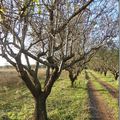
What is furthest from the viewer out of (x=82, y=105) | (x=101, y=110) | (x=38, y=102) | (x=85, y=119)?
(x=82, y=105)

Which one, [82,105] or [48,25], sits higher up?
[48,25]

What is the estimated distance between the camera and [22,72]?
14266mm

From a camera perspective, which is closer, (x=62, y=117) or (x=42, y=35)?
(x=42, y=35)

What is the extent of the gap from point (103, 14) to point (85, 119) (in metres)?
5.08

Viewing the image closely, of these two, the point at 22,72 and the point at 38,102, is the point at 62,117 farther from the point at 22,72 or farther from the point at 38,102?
the point at 22,72

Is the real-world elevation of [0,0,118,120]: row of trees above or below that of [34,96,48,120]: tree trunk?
above

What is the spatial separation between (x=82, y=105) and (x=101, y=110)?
1704 mm

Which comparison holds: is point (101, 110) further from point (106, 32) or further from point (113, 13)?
point (113, 13)

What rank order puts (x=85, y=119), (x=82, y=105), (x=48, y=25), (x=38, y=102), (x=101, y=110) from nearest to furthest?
(x=48, y=25)
(x=38, y=102)
(x=85, y=119)
(x=101, y=110)
(x=82, y=105)

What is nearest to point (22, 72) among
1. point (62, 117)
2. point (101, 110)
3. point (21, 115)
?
point (62, 117)

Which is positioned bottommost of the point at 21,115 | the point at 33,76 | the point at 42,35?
the point at 21,115

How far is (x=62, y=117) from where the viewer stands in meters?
17.8

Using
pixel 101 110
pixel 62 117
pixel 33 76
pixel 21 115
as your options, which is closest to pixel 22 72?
pixel 33 76

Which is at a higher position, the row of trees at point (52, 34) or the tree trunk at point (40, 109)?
the row of trees at point (52, 34)
